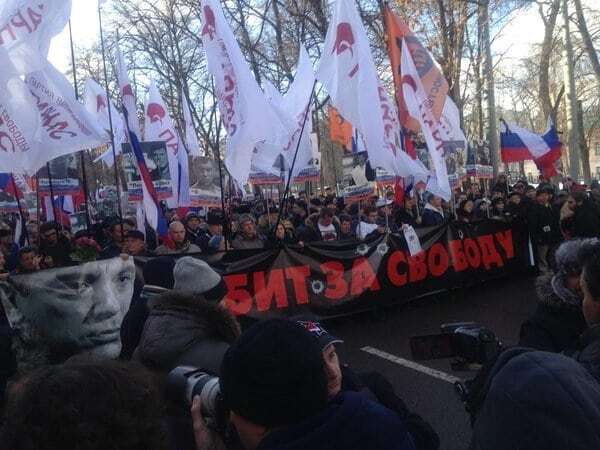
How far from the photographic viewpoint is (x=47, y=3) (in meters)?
5.95

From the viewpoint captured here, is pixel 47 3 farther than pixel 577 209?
No

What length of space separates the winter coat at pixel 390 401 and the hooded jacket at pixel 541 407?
0.67m

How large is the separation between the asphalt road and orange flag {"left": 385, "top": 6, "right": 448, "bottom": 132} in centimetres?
277

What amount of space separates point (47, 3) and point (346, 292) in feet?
16.0

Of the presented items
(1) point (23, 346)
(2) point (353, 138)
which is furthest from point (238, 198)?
(1) point (23, 346)

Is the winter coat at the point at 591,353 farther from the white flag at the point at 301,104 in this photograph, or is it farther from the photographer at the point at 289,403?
the white flag at the point at 301,104

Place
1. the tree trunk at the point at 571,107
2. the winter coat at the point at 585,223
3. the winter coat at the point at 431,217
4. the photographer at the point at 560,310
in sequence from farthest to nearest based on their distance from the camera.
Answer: the tree trunk at the point at 571,107
the winter coat at the point at 431,217
the winter coat at the point at 585,223
the photographer at the point at 560,310

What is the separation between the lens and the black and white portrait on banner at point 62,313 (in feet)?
11.9

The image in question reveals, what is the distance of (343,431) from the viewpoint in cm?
154

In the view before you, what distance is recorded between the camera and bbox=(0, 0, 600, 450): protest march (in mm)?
1441

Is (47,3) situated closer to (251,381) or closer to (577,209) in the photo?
(251,381)

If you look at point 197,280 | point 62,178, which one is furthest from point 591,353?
point 62,178

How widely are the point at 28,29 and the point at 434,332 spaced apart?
559cm

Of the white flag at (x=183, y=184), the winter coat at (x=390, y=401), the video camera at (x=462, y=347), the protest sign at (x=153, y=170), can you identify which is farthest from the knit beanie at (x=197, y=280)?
the white flag at (x=183, y=184)
